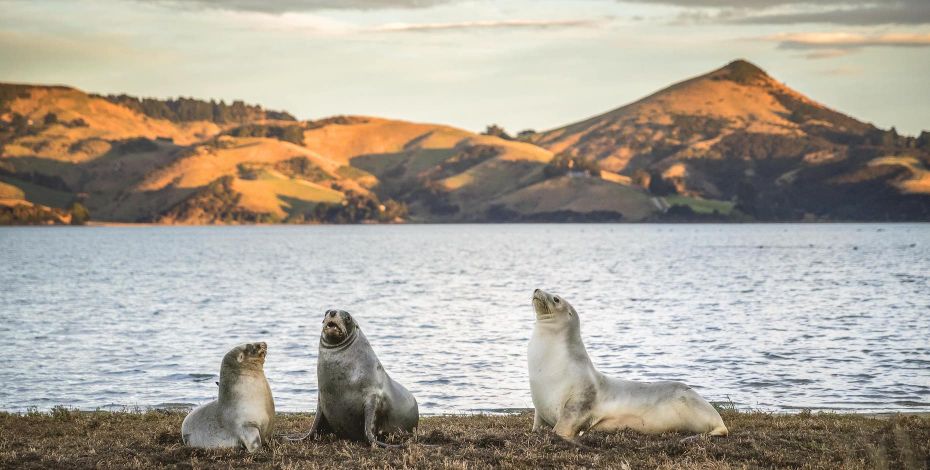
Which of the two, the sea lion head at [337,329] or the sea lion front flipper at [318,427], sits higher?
the sea lion head at [337,329]

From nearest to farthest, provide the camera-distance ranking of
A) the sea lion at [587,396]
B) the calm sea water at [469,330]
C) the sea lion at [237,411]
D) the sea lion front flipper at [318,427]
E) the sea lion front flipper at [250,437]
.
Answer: the sea lion front flipper at [250,437] → the sea lion at [237,411] → the sea lion front flipper at [318,427] → the sea lion at [587,396] → the calm sea water at [469,330]

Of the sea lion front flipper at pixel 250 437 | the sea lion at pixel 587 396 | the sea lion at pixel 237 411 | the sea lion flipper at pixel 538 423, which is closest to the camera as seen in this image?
the sea lion front flipper at pixel 250 437

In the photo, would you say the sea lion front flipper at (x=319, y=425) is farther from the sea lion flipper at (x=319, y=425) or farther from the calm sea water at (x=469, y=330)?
the calm sea water at (x=469, y=330)

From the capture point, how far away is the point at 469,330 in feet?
157

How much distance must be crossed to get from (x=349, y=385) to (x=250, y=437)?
1.58 meters

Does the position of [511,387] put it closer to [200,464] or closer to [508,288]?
[200,464]

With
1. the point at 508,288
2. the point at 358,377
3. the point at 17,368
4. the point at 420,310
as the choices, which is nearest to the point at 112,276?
the point at 508,288

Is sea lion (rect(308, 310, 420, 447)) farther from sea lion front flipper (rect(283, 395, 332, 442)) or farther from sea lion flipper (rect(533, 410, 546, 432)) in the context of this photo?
sea lion flipper (rect(533, 410, 546, 432))

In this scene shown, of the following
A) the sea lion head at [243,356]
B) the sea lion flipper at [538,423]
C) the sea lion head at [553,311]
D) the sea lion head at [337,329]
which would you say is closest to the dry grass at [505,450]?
the sea lion flipper at [538,423]

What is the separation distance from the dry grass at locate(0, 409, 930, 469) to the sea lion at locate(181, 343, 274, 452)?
276 mm

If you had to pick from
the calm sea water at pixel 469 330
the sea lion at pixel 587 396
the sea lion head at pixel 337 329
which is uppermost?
the sea lion head at pixel 337 329

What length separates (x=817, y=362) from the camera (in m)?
36.0

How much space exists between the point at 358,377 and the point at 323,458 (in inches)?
57.1

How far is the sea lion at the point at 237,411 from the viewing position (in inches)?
601
